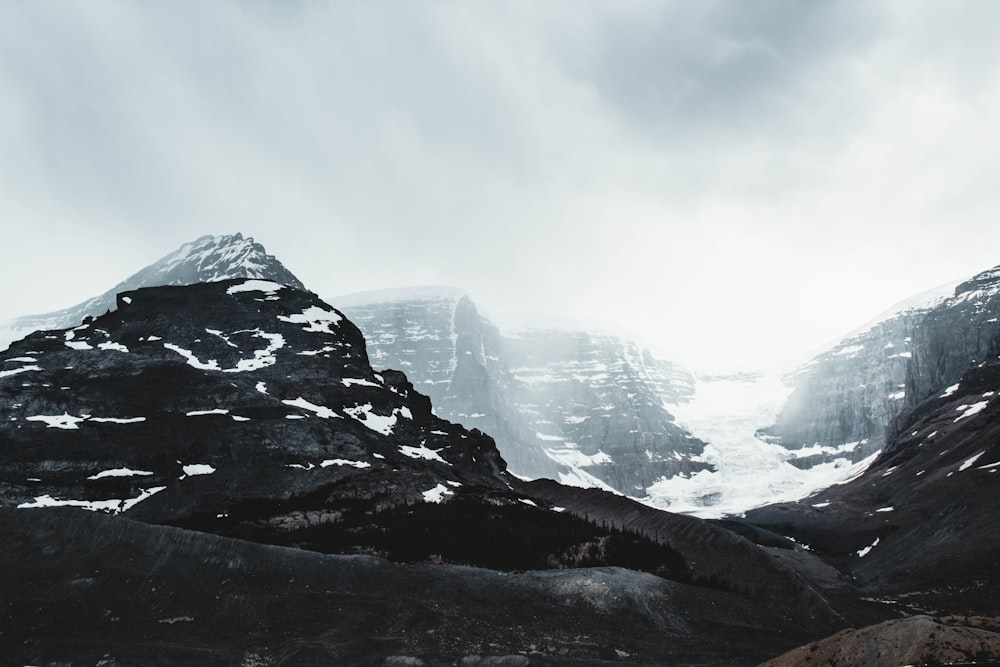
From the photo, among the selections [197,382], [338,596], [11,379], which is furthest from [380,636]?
[11,379]

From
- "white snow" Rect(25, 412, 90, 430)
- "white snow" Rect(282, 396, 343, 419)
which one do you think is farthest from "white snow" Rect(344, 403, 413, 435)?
"white snow" Rect(25, 412, 90, 430)

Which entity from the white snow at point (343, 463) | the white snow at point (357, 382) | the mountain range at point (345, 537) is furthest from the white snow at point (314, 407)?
the white snow at point (343, 463)

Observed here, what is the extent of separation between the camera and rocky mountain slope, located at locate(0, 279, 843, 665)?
41812 millimetres

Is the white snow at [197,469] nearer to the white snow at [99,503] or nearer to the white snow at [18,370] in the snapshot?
the white snow at [99,503]

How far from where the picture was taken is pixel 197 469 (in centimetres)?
9250

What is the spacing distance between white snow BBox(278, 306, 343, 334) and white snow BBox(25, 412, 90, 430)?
4738 cm

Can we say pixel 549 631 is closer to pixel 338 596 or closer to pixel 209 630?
pixel 338 596

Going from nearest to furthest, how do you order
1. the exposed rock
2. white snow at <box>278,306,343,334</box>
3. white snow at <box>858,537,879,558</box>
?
the exposed rock, white snow at <box>858,537,879,558</box>, white snow at <box>278,306,343,334</box>

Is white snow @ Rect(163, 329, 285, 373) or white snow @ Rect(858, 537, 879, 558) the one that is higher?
white snow @ Rect(163, 329, 285, 373)

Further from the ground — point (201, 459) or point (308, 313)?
point (308, 313)

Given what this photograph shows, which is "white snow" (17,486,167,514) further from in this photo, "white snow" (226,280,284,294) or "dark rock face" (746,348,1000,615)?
"dark rock face" (746,348,1000,615)

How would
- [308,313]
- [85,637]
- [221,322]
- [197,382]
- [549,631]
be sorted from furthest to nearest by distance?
1. [308,313]
2. [221,322]
3. [197,382]
4. [549,631]
5. [85,637]

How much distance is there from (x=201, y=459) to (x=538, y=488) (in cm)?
7008

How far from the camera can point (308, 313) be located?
14700cm
